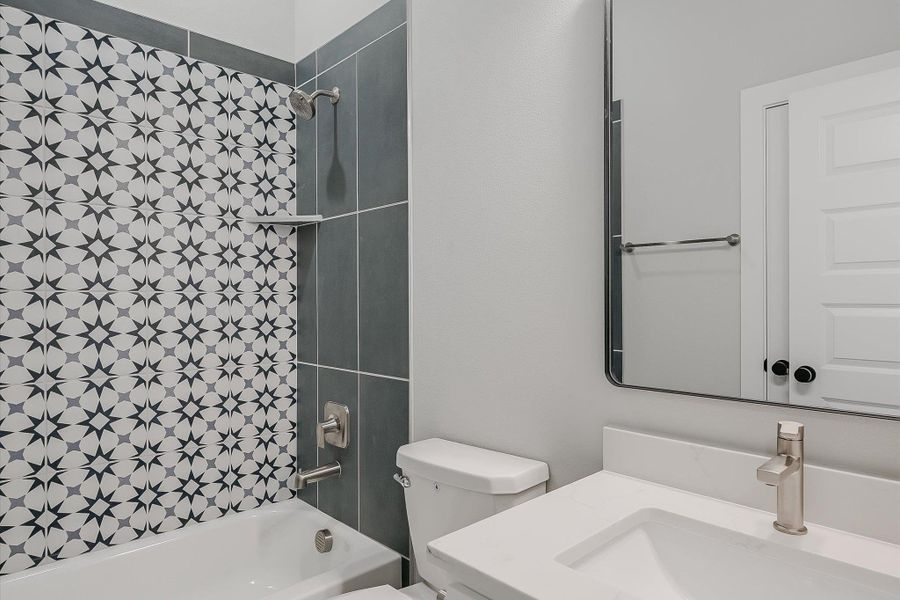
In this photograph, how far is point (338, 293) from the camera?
184cm

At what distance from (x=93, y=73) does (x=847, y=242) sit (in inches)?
76.7

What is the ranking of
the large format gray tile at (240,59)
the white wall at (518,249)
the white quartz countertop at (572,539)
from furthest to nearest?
1. the large format gray tile at (240,59)
2. the white wall at (518,249)
3. the white quartz countertop at (572,539)

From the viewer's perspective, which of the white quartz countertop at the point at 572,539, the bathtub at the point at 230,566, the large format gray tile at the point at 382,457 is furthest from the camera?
the large format gray tile at the point at 382,457

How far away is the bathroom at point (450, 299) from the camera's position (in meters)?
0.80

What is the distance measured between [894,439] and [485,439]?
808mm

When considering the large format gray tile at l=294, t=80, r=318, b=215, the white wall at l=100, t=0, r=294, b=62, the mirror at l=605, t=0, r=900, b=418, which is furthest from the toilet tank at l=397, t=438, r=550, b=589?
the white wall at l=100, t=0, r=294, b=62

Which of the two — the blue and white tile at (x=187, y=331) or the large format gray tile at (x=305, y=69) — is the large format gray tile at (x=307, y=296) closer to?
the blue and white tile at (x=187, y=331)

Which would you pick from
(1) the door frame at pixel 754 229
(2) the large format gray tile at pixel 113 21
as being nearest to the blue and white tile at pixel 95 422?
(2) the large format gray tile at pixel 113 21

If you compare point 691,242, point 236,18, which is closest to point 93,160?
point 236,18

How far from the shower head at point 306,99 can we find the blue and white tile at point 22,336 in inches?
37.3

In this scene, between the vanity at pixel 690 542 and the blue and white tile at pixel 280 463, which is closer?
the vanity at pixel 690 542

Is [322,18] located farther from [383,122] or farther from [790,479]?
[790,479]

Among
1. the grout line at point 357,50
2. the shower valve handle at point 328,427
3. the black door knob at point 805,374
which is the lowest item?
the shower valve handle at point 328,427

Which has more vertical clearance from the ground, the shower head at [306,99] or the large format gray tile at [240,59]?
the large format gray tile at [240,59]
